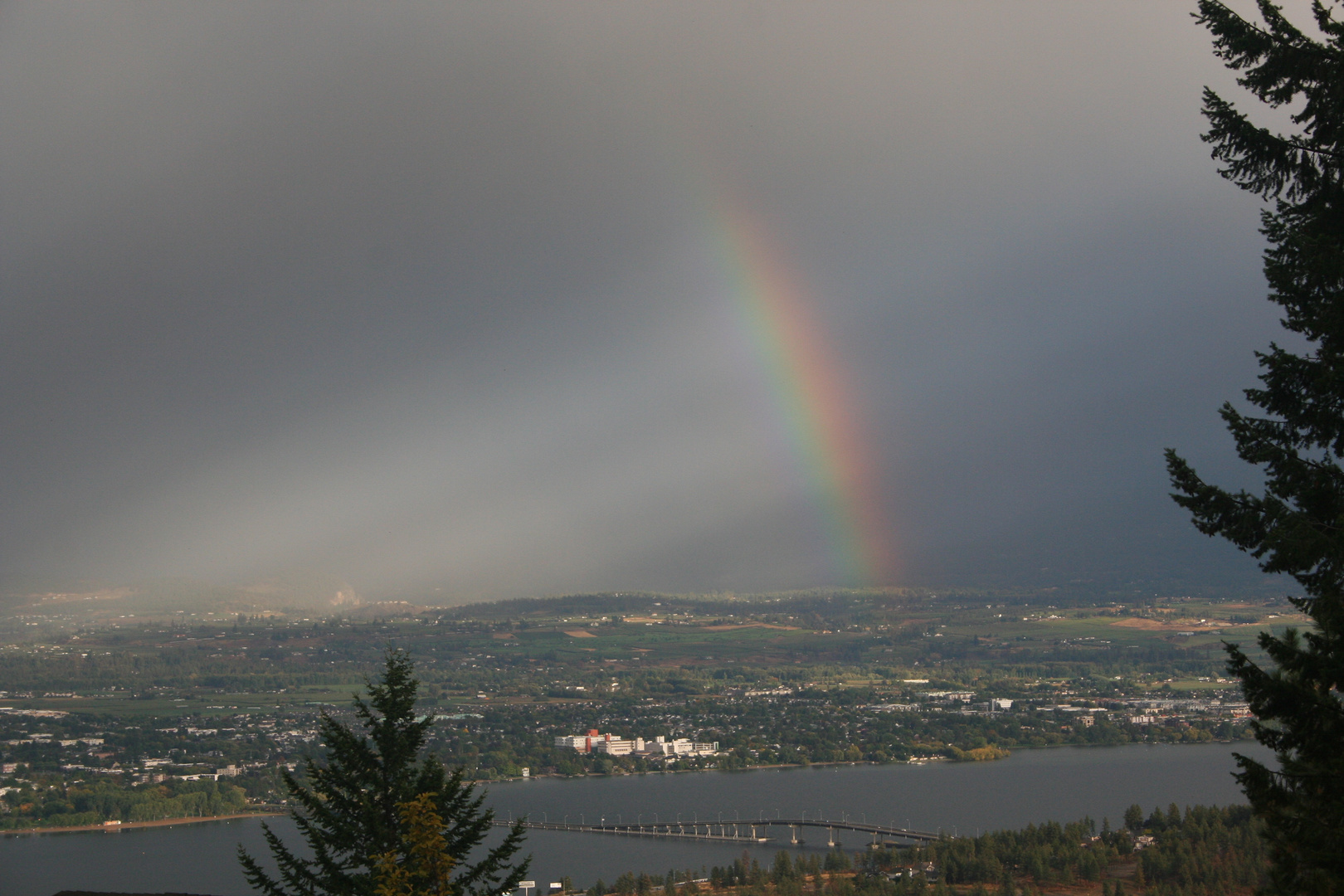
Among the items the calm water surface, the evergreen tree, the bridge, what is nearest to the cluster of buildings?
the calm water surface

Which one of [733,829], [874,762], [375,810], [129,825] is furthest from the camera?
[874,762]

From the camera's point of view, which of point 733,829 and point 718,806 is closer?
point 733,829

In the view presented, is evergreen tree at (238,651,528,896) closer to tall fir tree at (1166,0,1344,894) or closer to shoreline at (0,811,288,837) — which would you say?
tall fir tree at (1166,0,1344,894)

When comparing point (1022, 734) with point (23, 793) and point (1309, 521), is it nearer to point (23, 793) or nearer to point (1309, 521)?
point (23, 793)

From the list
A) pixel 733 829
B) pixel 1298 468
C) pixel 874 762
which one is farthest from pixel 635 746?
pixel 1298 468

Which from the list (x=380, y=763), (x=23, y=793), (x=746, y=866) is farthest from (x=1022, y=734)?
(x=380, y=763)

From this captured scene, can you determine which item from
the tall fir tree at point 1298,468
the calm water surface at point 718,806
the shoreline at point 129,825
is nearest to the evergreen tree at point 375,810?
the tall fir tree at point 1298,468

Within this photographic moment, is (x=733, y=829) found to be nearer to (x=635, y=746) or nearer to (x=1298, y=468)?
(x=635, y=746)
